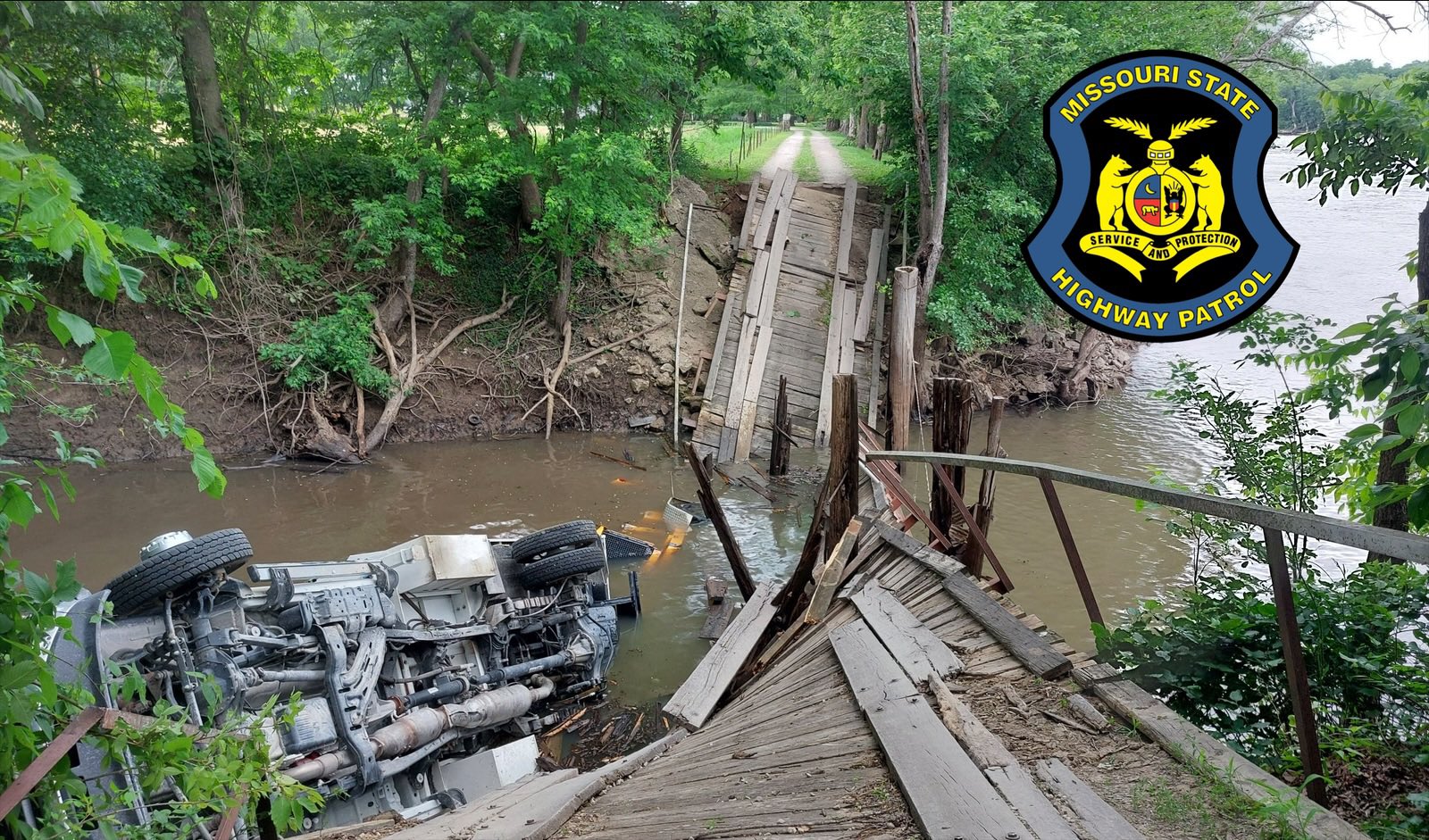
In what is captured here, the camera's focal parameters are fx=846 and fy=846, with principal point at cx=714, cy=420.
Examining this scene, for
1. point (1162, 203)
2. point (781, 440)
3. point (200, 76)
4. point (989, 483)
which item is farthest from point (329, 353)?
point (1162, 203)

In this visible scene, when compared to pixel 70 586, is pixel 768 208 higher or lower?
higher

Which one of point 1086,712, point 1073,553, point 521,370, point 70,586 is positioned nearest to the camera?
point 70,586

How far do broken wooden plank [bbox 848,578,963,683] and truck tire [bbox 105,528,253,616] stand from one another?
3415mm

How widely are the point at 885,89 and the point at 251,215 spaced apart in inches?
394

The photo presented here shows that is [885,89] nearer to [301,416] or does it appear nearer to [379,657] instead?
[301,416]

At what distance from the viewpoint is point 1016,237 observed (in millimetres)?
12039

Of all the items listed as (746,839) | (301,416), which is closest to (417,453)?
(301,416)

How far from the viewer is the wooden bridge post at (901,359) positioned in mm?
11477

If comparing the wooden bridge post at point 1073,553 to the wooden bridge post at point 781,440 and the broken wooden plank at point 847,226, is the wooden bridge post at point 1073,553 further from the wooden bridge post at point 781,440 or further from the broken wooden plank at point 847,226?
the broken wooden plank at point 847,226

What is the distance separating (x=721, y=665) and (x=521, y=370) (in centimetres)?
1028

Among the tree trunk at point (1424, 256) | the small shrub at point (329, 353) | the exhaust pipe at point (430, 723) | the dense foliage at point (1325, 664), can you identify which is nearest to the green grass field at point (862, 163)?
the small shrub at point (329, 353)

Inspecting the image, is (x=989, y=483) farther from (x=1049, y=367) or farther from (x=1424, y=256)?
(x=1049, y=367)

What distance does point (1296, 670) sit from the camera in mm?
2387

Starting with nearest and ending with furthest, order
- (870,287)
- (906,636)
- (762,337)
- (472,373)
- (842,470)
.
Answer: (906,636)
(842,470)
(472,373)
(762,337)
(870,287)
